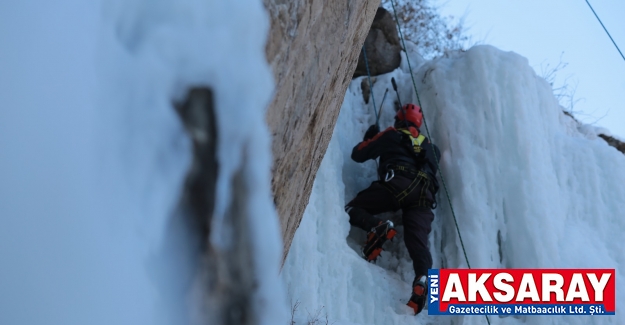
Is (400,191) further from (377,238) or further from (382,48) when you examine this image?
(382,48)

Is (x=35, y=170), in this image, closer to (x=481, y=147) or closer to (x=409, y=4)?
(x=481, y=147)

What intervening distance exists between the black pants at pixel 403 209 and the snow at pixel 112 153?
10.8 feet

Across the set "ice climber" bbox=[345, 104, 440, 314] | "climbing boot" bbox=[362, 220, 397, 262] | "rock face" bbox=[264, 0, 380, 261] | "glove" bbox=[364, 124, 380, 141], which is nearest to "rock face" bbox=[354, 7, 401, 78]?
"glove" bbox=[364, 124, 380, 141]

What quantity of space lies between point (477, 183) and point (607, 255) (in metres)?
1.21

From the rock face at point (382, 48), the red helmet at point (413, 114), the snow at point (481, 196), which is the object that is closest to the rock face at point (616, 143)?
the snow at point (481, 196)

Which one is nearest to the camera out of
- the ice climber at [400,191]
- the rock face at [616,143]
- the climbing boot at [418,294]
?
the climbing boot at [418,294]

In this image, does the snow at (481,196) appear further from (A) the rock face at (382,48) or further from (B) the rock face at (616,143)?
(B) the rock face at (616,143)

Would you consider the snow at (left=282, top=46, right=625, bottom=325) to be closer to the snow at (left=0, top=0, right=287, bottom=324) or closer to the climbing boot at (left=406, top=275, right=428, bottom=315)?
the climbing boot at (left=406, top=275, right=428, bottom=315)

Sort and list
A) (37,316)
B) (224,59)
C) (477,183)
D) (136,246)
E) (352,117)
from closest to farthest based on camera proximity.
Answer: (37,316), (136,246), (224,59), (477,183), (352,117)

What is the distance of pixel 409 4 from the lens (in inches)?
316

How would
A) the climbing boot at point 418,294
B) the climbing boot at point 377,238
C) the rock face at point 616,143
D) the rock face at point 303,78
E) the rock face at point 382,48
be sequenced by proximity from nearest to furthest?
the rock face at point 303,78, the climbing boot at point 418,294, the climbing boot at point 377,238, the rock face at point 382,48, the rock face at point 616,143

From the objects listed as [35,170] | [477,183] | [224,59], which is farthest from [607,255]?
[35,170]

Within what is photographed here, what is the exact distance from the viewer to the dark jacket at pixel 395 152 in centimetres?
478

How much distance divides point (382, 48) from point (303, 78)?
463 centimetres
